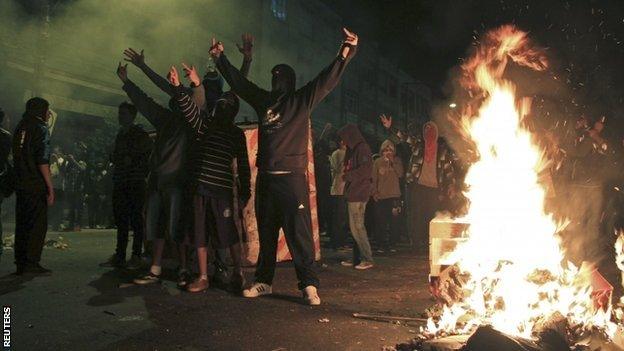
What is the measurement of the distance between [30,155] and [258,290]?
3127 mm

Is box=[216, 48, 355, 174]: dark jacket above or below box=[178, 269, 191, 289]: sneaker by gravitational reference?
above

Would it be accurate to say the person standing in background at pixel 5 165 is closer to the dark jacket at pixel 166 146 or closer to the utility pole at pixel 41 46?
the dark jacket at pixel 166 146

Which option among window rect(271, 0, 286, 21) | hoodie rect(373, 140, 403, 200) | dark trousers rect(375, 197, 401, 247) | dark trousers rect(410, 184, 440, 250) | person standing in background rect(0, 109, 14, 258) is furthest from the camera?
window rect(271, 0, 286, 21)

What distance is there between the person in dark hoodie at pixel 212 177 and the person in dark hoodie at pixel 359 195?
228 centimetres

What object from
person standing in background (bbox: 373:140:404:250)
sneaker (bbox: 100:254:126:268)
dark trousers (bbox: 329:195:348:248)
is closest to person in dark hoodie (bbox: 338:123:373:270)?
dark trousers (bbox: 329:195:348:248)

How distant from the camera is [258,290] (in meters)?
5.36

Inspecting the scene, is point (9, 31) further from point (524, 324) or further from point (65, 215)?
point (524, 324)

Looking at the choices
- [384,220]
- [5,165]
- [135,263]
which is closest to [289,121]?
[135,263]

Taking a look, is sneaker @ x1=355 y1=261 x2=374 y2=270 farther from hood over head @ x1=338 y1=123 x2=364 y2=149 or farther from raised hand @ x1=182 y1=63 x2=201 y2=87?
raised hand @ x1=182 y1=63 x2=201 y2=87

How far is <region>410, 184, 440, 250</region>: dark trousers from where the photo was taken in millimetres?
10086

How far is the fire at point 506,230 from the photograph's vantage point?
3.80 m

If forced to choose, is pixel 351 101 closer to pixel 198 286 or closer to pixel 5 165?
pixel 5 165

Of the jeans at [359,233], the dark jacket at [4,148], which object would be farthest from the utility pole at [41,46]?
the jeans at [359,233]

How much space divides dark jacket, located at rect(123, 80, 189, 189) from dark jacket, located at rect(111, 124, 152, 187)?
67 centimetres
